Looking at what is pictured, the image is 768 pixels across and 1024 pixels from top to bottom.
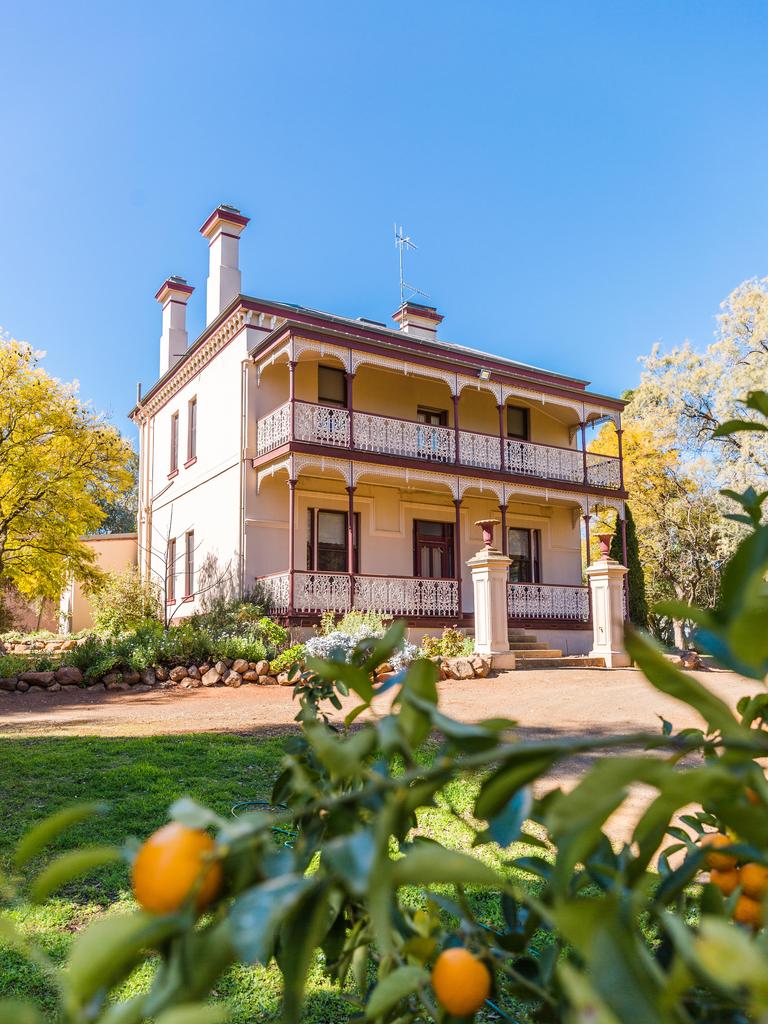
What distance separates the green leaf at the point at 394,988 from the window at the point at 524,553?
65.4 ft

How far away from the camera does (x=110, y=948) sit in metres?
0.38

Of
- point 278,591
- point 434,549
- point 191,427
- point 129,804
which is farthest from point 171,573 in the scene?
point 129,804

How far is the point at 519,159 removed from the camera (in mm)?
18922

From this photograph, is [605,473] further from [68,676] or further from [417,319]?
[68,676]

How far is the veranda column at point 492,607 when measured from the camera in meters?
13.7

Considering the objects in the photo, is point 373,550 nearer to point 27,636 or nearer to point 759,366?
point 27,636

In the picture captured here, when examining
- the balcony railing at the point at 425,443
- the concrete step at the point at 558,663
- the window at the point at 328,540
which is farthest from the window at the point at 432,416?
the concrete step at the point at 558,663

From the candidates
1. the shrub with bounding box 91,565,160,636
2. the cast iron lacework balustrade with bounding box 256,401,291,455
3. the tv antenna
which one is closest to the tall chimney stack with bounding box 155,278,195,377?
the tv antenna

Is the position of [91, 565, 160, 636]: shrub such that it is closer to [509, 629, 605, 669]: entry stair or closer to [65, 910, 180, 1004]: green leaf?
[509, 629, 605, 669]: entry stair

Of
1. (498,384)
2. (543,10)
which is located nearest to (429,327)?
(498,384)

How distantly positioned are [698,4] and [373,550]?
1253 centimetres

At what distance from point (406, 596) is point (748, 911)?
1565cm

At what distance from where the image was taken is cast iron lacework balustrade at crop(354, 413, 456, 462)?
16766 mm

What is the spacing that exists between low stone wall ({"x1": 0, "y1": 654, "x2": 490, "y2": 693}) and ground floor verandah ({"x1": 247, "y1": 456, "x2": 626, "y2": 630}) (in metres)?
2.47
